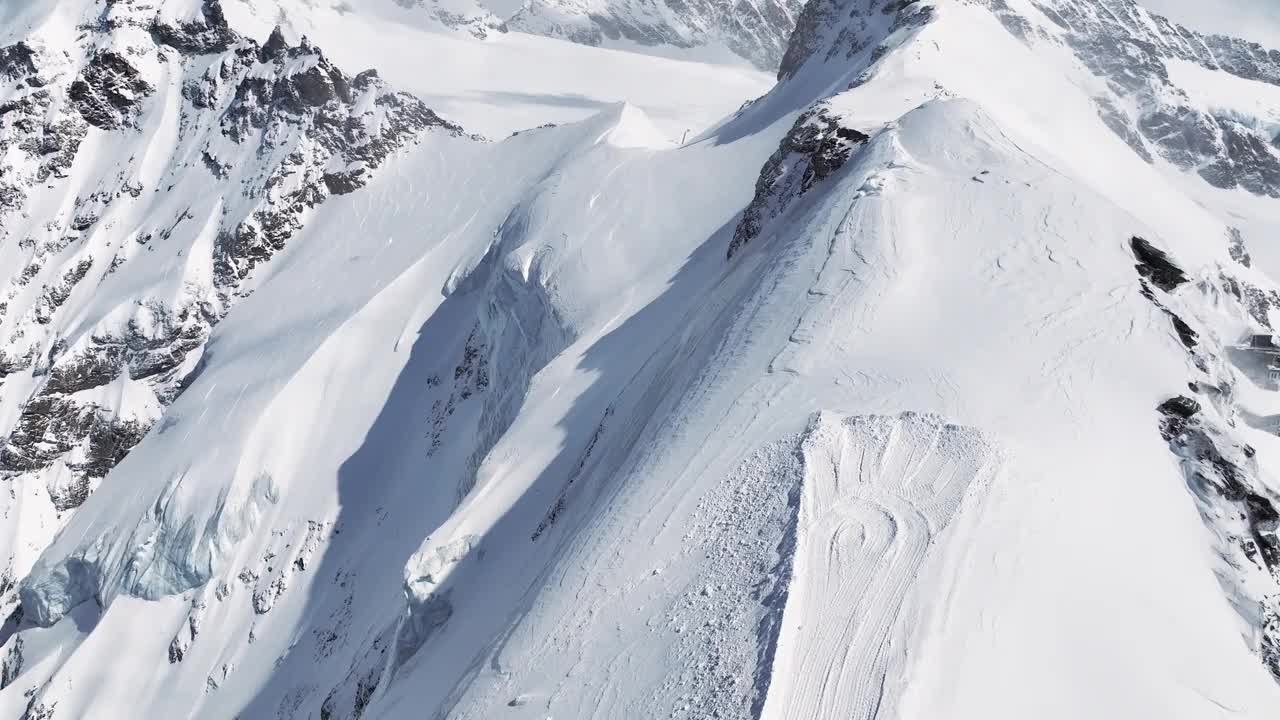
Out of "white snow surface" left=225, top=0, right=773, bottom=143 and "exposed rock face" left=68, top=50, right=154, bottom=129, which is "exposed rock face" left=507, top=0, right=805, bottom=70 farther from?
"exposed rock face" left=68, top=50, right=154, bottom=129

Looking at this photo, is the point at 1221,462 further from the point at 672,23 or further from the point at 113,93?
the point at 672,23

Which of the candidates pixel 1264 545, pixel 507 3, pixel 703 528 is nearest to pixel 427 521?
pixel 703 528

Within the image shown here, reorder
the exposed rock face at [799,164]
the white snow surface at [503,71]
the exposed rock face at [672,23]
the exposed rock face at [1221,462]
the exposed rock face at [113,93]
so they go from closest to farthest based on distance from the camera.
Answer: the exposed rock face at [1221,462]
the exposed rock face at [799,164]
the exposed rock face at [113,93]
the white snow surface at [503,71]
the exposed rock face at [672,23]

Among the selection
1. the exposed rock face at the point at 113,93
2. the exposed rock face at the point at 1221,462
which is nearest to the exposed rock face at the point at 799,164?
the exposed rock face at the point at 1221,462

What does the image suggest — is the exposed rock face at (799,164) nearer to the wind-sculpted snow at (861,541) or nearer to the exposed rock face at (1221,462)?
the exposed rock face at (1221,462)

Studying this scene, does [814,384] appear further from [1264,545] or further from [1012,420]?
[1264,545]
